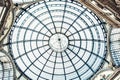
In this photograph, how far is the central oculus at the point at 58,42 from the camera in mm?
27016

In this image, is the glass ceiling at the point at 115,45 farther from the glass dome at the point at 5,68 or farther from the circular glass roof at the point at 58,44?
the glass dome at the point at 5,68

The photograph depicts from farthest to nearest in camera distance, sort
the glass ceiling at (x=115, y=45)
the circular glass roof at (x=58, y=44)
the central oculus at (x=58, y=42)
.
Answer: the central oculus at (x=58, y=42), the circular glass roof at (x=58, y=44), the glass ceiling at (x=115, y=45)

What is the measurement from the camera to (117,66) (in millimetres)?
23766

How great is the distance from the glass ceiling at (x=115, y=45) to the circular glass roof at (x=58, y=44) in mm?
1380

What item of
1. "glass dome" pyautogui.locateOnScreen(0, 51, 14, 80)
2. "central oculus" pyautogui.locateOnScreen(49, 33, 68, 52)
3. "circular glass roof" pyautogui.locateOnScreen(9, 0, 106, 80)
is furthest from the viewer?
"central oculus" pyautogui.locateOnScreen(49, 33, 68, 52)

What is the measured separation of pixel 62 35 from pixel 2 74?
6287 millimetres

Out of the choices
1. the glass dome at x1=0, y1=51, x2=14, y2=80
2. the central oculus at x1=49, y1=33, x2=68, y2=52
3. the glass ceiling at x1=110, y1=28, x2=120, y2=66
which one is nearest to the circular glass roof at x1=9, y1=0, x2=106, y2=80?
the central oculus at x1=49, y1=33, x2=68, y2=52

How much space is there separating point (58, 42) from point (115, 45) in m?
5.49

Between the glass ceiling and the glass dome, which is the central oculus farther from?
the glass ceiling

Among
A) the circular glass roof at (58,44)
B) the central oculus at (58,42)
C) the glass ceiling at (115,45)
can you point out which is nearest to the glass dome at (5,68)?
the circular glass roof at (58,44)

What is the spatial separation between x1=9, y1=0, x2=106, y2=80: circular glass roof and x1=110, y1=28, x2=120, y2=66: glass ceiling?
1380 millimetres

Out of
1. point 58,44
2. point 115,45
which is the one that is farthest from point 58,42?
point 115,45

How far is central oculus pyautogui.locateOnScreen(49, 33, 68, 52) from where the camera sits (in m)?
27.0

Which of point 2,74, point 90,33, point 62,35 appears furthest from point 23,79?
point 90,33
